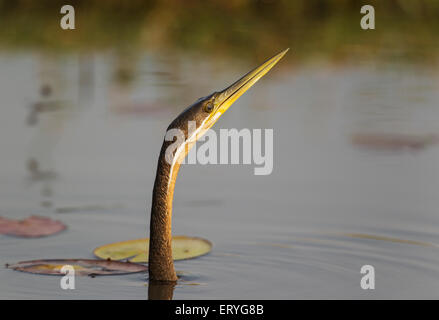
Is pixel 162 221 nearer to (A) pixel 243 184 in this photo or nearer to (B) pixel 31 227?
(B) pixel 31 227

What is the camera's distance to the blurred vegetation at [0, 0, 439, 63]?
1628 cm

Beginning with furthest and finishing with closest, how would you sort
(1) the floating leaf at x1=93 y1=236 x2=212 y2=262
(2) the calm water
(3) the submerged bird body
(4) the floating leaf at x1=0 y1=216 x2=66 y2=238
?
(4) the floating leaf at x1=0 y1=216 x2=66 y2=238 < (1) the floating leaf at x1=93 y1=236 x2=212 y2=262 < (2) the calm water < (3) the submerged bird body

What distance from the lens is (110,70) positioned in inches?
564

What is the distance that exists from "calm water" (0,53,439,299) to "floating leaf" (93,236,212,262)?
0.09 m

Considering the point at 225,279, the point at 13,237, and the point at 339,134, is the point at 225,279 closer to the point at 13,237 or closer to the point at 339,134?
the point at 13,237

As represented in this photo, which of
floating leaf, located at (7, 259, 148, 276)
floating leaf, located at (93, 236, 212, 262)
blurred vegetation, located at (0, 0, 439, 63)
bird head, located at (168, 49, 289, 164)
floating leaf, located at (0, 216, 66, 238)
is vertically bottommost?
floating leaf, located at (7, 259, 148, 276)

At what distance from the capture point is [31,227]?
701cm

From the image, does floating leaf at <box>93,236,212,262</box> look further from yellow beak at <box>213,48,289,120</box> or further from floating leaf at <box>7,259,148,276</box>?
yellow beak at <box>213,48,289,120</box>

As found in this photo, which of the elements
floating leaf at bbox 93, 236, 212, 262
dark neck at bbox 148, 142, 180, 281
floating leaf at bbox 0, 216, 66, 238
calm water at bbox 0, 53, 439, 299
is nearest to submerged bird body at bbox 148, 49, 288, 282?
dark neck at bbox 148, 142, 180, 281

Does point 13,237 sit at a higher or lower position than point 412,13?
lower

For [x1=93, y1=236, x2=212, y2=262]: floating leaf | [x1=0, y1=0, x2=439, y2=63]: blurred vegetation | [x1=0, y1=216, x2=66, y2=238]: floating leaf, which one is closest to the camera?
[x1=93, y1=236, x2=212, y2=262]: floating leaf

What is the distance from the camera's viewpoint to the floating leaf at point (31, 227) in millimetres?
6914

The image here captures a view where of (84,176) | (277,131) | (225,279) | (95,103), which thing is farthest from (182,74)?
→ (225,279)

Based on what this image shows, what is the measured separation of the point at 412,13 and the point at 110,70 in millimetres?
8369
